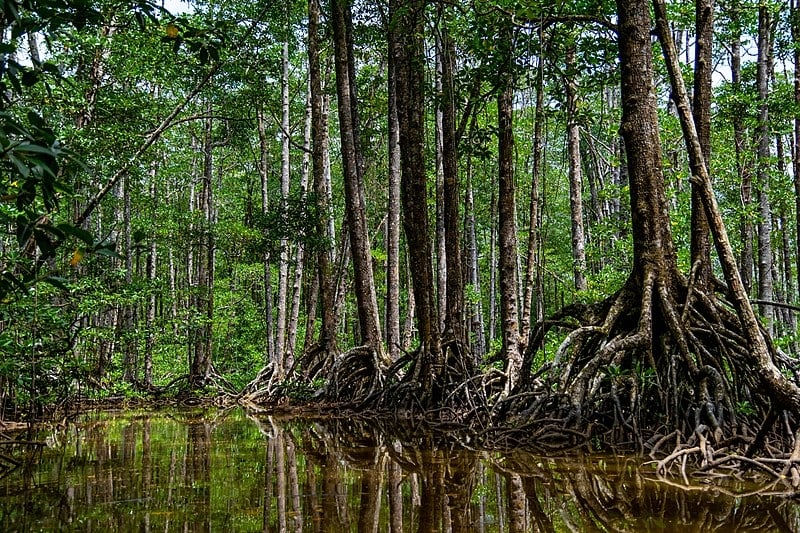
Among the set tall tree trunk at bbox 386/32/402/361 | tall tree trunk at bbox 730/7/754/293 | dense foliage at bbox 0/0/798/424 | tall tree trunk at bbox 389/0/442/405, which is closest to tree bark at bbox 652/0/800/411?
dense foliage at bbox 0/0/798/424

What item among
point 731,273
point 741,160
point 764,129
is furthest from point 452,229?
point 764,129

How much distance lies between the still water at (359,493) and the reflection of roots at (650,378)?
57 cm

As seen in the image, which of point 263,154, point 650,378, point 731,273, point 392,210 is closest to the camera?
point 731,273

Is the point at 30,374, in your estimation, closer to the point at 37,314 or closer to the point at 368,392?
the point at 37,314

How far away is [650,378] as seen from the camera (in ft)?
17.6

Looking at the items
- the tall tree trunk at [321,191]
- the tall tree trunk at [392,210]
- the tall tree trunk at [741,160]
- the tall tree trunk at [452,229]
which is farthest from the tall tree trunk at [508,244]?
the tall tree trunk at [741,160]

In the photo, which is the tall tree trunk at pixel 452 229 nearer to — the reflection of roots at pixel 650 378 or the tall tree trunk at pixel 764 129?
the reflection of roots at pixel 650 378

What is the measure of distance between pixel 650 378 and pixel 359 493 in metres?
2.86

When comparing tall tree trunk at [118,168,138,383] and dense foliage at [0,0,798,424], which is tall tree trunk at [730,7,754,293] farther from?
tall tree trunk at [118,168,138,383]

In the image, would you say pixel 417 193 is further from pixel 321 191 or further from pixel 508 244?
pixel 321 191

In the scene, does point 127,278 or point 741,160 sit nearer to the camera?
point 741,160

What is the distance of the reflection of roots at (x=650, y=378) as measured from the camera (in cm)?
489

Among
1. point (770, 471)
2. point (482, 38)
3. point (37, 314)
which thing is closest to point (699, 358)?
point (770, 471)

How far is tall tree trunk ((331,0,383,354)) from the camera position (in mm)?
10734
